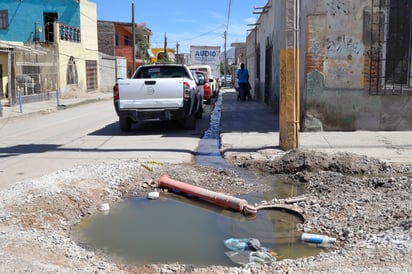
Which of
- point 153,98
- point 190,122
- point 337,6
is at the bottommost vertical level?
point 190,122

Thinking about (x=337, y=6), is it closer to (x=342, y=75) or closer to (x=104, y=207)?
(x=342, y=75)

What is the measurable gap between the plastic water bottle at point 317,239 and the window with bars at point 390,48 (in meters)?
7.28

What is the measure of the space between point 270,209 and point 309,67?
239 inches

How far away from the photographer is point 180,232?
538 cm

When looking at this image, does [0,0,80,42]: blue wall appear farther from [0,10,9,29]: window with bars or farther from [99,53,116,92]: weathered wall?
[99,53,116,92]: weathered wall

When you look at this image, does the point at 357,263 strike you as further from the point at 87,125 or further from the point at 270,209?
the point at 87,125

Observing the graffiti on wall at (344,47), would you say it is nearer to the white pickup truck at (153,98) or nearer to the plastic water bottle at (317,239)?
the white pickup truck at (153,98)

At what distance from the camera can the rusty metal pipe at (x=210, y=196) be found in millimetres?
5854

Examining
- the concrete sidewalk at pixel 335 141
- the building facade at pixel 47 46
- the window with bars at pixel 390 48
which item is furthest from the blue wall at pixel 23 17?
the window with bars at pixel 390 48

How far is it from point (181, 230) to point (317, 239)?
1.56 metres

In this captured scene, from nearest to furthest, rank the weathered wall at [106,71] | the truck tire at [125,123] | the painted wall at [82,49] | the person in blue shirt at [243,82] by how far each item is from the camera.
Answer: the truck tire at [125,123] → the person in blue shirt at [243,82] → the painted wall at [82,49] → the weathered wall at [106,71]

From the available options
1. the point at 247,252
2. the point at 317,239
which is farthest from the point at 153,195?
the point at 317,239

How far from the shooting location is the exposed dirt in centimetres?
404

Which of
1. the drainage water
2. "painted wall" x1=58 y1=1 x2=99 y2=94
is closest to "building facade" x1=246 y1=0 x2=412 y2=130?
the drainage water
